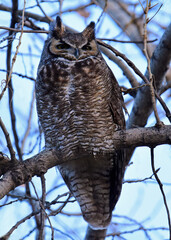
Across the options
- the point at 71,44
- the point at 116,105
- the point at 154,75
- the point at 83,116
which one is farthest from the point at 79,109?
the point at 154,75

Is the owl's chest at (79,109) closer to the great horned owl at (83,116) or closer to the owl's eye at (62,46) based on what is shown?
the great horned owl at (83,116)

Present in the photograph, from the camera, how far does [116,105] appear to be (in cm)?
320

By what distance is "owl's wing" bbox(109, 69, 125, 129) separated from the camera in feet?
10.3

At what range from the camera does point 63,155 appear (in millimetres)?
2787

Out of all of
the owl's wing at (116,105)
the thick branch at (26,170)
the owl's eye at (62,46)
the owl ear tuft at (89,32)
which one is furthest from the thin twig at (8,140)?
the owl ear tuft at (89,32)

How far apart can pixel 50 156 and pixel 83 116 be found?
0.56 meters

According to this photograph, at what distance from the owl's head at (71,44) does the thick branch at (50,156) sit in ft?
3.13

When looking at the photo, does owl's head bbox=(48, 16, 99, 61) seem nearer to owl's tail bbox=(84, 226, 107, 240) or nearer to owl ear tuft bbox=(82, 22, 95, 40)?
owl ear tuft bbox=(82, 22, 95, 40)

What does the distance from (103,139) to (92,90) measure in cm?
39

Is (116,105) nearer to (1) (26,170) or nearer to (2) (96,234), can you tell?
(1) (26,170)

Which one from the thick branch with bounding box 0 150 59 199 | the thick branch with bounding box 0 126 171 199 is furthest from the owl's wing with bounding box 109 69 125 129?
the thick branch with bounding box 0 150 59 199

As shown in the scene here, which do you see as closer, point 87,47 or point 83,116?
point 83,116

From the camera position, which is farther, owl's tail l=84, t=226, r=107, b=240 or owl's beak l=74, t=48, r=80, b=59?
owl's tail l=84, t=226, r=107, b=240

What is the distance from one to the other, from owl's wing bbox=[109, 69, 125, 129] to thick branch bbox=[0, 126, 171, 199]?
→ 1.86 ft
